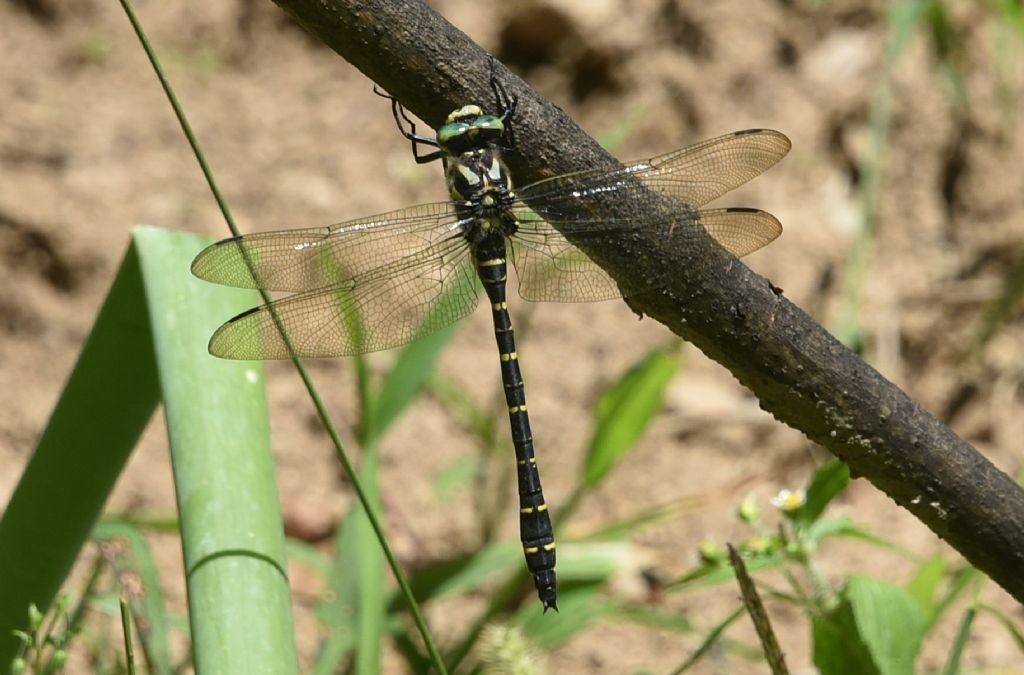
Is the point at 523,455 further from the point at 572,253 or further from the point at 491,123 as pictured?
the point at 491,123

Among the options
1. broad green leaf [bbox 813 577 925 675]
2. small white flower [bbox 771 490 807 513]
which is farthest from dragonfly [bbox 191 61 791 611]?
broad green leaf [bbox 813 577 925 675]

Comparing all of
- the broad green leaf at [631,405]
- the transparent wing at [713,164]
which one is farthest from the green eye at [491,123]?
the broad green leaf at [631,405]

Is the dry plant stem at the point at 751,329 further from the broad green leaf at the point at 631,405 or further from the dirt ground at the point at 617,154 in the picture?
the dirt ground at the point at 617,154

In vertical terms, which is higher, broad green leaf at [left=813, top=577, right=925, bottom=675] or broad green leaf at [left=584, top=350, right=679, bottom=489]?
broad green leaf at [left=584, top=350, right=679, bottom=489]

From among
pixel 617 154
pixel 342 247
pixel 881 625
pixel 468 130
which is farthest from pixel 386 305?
pixel 617 154

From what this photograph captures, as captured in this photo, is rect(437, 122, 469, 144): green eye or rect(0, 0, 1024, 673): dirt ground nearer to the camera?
rect(437, 122, 469, 144): green eye

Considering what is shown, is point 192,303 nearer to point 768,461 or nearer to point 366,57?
point 366,57

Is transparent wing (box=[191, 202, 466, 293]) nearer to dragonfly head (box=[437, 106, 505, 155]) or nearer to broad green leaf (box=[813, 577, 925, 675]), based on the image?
dragonfly head (box=[437, 106, 505, 155])
